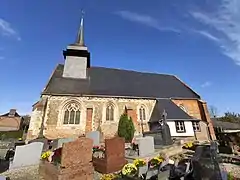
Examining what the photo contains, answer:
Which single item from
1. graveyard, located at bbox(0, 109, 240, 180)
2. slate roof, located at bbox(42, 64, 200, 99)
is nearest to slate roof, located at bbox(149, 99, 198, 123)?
slate roof, located at bbox(42, 64, 200, 99)

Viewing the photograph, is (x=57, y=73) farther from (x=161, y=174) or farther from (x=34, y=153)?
(x=161, y=174)

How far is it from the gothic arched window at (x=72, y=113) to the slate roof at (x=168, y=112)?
8631 millimetres

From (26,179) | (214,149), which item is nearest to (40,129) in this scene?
(26,179)

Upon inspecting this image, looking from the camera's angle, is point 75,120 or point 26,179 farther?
point 75,120

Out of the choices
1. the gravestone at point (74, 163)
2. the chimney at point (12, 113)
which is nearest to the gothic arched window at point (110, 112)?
the gravestone at point (74, 163)

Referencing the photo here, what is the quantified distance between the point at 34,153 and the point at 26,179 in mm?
2138

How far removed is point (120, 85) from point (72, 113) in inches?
301

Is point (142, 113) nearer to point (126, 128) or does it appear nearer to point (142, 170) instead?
point (126, 128)

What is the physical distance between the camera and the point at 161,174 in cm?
546

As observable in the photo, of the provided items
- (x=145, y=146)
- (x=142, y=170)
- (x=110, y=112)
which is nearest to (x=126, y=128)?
(x=110, y=112)

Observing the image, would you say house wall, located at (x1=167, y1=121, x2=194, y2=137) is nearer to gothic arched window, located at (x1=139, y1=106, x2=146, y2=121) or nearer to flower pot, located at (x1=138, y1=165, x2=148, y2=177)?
gothic arched window, located at (x1=139, y1=106, x2=146, y2=121)

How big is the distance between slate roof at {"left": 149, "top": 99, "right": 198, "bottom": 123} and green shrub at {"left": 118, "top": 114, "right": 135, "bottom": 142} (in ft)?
10.7

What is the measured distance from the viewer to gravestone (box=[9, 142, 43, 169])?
354 inches

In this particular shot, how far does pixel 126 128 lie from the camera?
18469mm
